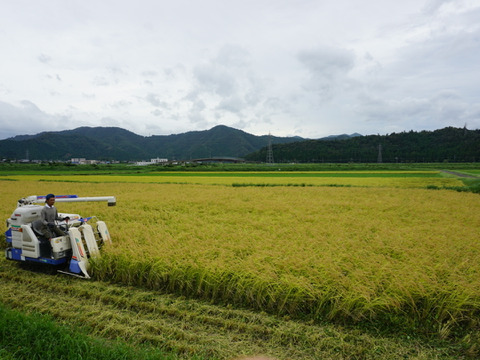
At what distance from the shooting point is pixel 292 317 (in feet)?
14.1

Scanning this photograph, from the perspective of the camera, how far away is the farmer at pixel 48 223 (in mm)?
5645

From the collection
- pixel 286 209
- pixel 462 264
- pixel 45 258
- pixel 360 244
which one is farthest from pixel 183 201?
pixel 462 264

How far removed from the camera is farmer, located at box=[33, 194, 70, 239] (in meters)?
5.64

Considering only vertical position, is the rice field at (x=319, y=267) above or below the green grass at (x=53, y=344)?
above

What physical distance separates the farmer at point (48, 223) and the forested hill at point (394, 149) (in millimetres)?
112881

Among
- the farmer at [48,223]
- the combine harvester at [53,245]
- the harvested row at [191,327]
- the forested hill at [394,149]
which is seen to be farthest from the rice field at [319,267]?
the forested hill at [394,149]

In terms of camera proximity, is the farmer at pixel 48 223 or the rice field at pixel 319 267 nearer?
the rice field at pixel 319 267

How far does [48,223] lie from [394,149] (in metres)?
137

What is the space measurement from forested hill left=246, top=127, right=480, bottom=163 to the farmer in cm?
11288

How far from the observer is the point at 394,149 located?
395 feet

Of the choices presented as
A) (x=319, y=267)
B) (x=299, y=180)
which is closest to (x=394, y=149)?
(x=299, y=180)

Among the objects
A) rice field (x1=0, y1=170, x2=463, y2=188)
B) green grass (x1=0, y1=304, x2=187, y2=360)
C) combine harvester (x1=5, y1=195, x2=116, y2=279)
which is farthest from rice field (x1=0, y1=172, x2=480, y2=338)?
rice field (x1=0, y1=170, x2=463, y2=188)

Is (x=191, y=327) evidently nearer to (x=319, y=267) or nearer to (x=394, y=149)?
(x=319, y=267)

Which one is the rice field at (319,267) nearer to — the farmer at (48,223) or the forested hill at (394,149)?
the farmer at (48,223)
